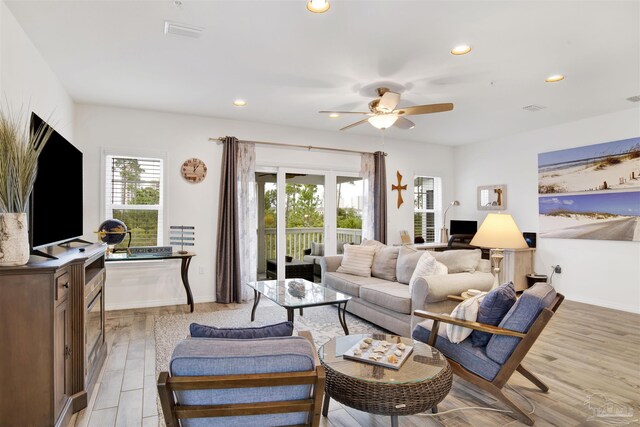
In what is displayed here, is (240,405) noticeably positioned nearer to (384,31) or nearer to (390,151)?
→ (384,31)

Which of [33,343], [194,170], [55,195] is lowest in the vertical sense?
[33,343]

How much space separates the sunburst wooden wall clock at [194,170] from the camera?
5035 mm

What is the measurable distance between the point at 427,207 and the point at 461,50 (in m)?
4.43

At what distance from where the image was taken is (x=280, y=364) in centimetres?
121

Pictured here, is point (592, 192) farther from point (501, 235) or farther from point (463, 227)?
point (501, 235)

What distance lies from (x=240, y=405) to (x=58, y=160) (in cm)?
262

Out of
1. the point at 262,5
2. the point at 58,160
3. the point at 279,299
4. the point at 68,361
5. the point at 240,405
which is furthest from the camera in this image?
the point at 279,299

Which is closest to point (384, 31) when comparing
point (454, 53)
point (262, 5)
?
point (454, 53)

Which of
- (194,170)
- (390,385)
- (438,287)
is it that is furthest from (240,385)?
(194,170)

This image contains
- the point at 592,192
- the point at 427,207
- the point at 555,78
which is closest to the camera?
the point at 555,78

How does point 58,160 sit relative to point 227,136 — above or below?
below

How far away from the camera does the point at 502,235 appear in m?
3.04

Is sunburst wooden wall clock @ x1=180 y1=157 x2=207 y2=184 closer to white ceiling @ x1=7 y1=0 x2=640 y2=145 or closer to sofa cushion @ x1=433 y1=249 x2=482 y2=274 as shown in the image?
white ceiling @ x1=7 y1=0 x2=640 y2=145

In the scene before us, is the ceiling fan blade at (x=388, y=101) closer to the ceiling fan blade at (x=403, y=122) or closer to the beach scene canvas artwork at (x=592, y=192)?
the ceiling fan blade at (x=403, y=122)
